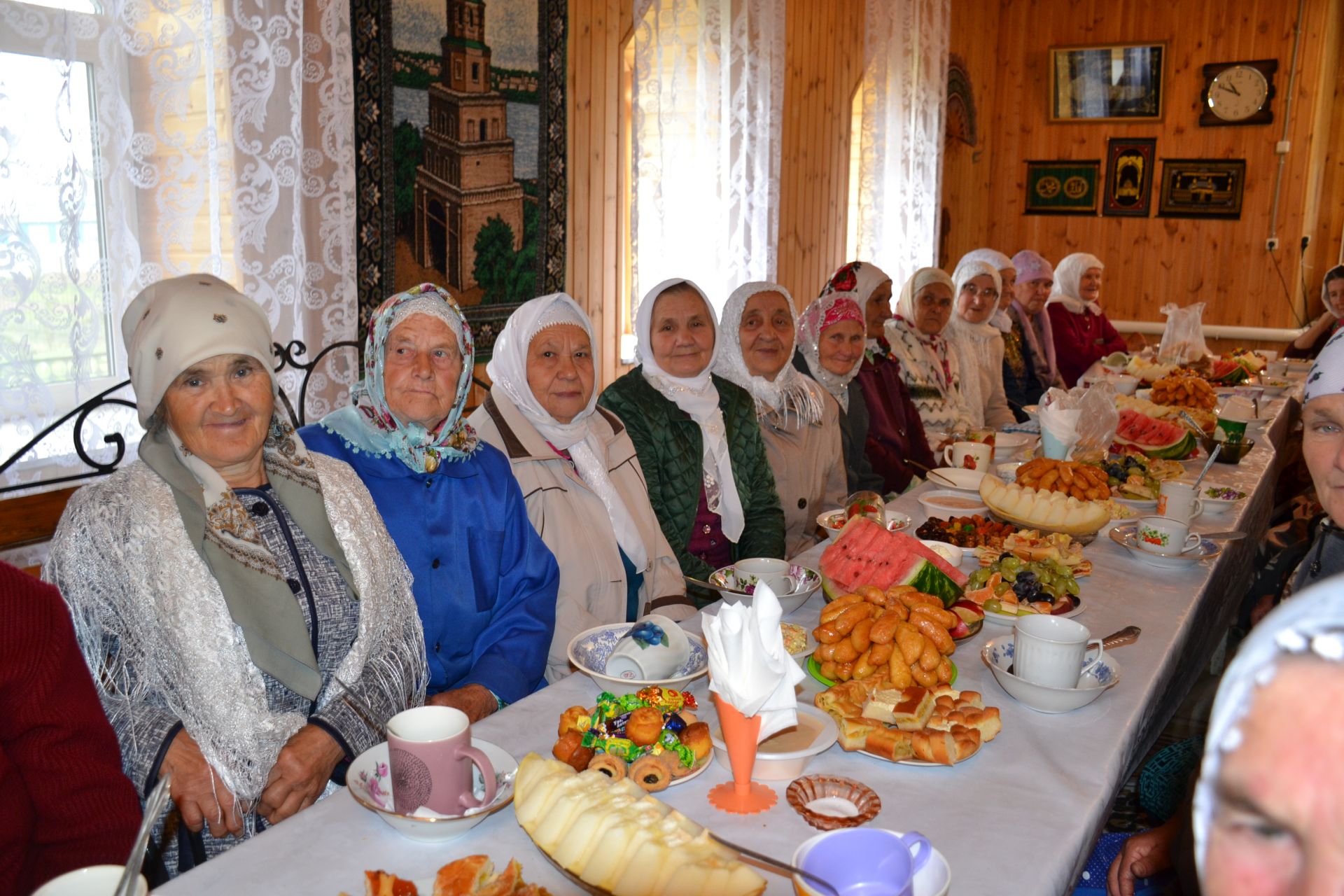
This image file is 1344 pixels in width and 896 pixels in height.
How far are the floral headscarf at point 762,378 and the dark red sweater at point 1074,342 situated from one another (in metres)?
3.74

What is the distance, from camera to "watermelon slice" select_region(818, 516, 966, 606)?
1.93 meters

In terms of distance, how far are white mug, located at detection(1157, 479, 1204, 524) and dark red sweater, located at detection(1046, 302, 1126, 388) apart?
4.22m

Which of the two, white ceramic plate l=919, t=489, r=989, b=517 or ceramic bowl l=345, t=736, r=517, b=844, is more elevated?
white ceramic plate l=919, t=489, r=989, b=517

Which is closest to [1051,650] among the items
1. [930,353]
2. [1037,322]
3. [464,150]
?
[464,150]

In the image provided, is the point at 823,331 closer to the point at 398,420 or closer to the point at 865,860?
the point at 398,420

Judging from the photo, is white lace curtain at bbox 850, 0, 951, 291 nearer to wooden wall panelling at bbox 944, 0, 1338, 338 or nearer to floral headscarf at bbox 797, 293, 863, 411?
wooden wall panelling at bbox 944, 0, 1338, 338

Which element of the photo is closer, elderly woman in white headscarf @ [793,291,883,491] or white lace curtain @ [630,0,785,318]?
elderly woman in white headscarf @ [793,291,883,491]

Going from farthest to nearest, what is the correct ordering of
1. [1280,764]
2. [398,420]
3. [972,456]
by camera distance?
[972,456] < [398,420] < [1280,764]

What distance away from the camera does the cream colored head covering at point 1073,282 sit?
6.91 metres

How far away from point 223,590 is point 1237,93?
8.87 metres

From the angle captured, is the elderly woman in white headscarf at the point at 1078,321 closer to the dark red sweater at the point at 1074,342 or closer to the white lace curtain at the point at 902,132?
the dark red sweater at the point at 1074,342

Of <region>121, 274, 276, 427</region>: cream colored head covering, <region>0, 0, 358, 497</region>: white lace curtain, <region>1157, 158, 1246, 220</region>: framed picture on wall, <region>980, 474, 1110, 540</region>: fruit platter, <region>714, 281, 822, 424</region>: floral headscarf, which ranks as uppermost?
<region>1157, 158, 1246, 220</region>: framed picture on wall

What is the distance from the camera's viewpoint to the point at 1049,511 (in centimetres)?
255

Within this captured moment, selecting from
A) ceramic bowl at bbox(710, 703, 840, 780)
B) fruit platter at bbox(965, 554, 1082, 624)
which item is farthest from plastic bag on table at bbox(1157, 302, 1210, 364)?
ceramic bowl at bbox(710, 703, 840, 780)
